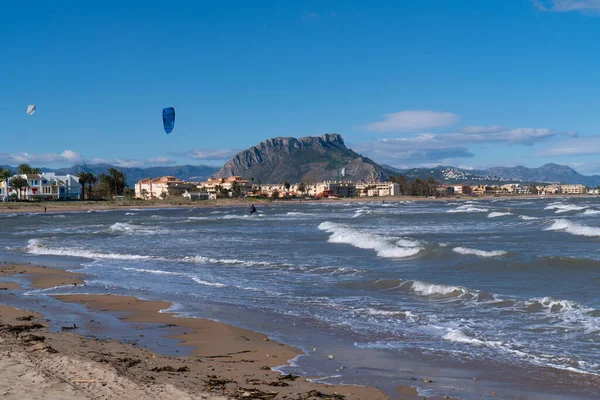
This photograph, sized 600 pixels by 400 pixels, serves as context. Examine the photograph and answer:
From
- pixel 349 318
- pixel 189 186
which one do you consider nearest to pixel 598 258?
pixel 349 318

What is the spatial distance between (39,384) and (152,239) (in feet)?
90.4

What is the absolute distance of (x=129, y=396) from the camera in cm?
584

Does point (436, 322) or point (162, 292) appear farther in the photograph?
point (162, 292)

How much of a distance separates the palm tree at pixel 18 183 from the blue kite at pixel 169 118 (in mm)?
95882

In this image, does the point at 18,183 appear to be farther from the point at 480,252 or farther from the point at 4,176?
the point at 480,252

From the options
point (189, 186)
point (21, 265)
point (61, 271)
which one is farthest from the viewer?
point (189, 186)

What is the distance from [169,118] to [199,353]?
16.9m

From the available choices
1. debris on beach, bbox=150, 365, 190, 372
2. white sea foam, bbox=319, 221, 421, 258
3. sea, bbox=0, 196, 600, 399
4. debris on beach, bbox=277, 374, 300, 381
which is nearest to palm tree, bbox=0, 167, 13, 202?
sea, bbox=0, 196, 600, 399

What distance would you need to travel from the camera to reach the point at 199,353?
8.55 m

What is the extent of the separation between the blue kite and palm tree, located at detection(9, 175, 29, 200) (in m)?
95.9

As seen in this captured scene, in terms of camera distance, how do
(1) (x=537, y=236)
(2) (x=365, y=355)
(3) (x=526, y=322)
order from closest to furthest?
1. (2) (x=365, y=355)
2. (3) (x=526, y=322)
3. (1) (x=537, y=236)

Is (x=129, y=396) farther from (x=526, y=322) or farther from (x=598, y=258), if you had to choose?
(x=598, y=258)

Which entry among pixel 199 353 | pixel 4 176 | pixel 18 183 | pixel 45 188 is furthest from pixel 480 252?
pixel 45 188

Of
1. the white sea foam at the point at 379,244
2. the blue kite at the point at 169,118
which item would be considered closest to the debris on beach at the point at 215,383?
the white sea foam at the point at 379,244
